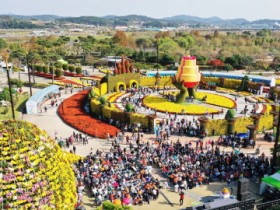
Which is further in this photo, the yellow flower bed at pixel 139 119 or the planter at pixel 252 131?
the yellow flower bed at pixel 139 119

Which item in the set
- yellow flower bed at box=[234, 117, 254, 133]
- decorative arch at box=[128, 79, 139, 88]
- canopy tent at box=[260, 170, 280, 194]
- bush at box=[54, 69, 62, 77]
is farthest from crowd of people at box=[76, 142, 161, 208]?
bush at box=[54, 69, 62, 77]

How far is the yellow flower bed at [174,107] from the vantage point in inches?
1486

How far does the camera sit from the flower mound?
305 inches

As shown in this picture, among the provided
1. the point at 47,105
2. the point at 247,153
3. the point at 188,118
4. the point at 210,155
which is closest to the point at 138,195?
the point at 210,155

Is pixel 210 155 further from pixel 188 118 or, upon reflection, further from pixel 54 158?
pixel 54 158

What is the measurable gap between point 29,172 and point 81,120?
26.6 metres

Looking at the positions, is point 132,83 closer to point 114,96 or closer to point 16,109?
point 114,96

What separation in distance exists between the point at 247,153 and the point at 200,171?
629cm

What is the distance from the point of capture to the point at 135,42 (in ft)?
373

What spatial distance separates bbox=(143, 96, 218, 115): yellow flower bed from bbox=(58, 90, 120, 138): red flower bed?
7.86 m

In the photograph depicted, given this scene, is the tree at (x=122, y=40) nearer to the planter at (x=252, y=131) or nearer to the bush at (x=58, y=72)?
the bush at (x=58, y=72)

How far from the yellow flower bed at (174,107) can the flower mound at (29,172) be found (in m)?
29.1

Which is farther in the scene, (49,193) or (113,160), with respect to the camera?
(113,160)

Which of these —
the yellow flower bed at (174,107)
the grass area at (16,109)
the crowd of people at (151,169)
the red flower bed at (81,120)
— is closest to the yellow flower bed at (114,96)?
the red flower bed at (81,120)
